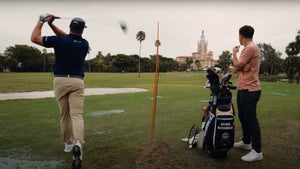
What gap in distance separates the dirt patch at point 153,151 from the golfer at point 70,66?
3.36 feet

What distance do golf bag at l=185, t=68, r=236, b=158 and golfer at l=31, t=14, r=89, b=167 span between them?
2.07 m

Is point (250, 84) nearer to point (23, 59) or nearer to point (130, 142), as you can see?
point (130, 142)

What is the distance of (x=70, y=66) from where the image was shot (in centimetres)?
385

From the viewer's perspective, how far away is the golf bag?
3.89 meters

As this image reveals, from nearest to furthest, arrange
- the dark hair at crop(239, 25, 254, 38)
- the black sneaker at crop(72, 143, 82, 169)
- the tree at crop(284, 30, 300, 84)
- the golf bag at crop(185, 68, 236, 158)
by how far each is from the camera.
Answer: the black sneaker at crop(72, 143, 82, 169) < the golf bag at crop(185, 68, 236, 158) < the dark hair at crop(239, 25, 254, 38) < the tree at crop(284, 30, 300, 84)

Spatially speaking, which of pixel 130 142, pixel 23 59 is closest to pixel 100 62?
pixel 23 59

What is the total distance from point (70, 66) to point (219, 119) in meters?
2.51

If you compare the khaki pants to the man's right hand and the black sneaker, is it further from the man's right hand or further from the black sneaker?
the man's right hand

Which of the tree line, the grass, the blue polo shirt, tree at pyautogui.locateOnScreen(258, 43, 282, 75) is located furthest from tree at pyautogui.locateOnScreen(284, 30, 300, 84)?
the blue polo shirt

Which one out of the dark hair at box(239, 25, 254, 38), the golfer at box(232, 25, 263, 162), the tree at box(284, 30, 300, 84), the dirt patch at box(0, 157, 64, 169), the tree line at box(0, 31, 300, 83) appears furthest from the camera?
the tree line at box(0, 31, 300, 83)

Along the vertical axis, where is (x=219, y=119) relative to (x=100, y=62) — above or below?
below

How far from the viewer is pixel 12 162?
3791mm

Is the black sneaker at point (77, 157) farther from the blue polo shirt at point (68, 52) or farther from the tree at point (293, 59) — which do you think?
the tree at point (293, 59)

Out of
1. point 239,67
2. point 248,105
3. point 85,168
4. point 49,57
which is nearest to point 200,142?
point 248,105
